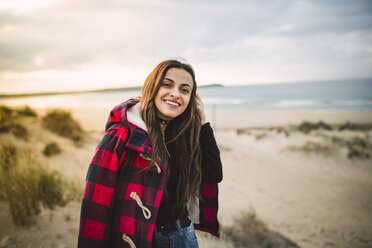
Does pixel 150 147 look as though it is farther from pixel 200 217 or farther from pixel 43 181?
pixel 43 181

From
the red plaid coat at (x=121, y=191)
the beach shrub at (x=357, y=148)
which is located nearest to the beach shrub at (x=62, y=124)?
the red plaid coat at (x=121, y=191)

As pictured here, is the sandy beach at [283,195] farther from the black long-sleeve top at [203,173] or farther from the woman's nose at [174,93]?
the woman's nose at [174,93]

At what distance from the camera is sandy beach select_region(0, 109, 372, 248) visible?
9.80ft

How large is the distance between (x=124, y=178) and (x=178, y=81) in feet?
3.00

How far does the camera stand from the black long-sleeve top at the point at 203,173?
176 centimetres

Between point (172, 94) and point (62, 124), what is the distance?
8430 mm

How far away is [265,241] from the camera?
3.34m

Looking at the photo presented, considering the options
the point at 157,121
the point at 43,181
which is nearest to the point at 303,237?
the point at 157,121

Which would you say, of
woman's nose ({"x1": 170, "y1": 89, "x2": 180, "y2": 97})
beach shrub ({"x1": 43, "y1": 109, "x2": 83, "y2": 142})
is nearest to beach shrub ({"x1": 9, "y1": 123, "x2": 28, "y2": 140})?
beach shrub ({"x1": 43, "y1": 109, "x2": 83, "y2": 142})

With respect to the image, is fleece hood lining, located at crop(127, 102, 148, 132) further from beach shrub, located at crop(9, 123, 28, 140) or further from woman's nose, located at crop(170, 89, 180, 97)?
beach shrub, located at crop(9, 123, 28, 140)

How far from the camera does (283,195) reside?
559 centimetres

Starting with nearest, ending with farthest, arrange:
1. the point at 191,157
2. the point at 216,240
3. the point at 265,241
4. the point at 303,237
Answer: the point at 191,157 → the point at 216,240 → the point at 265,241 → the point at 303,237

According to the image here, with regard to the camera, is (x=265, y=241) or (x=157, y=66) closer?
(x=157, y=66)

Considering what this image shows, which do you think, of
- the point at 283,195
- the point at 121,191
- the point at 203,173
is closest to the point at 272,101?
the point at 283,195
